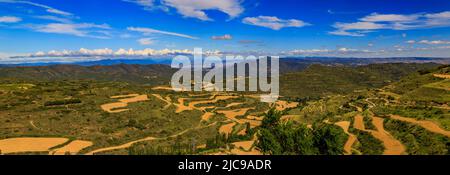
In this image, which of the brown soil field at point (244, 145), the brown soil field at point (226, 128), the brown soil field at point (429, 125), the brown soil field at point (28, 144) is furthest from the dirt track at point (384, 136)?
the brown soil field at point (28, 144)

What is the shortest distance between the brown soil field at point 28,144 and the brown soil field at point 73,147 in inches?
116

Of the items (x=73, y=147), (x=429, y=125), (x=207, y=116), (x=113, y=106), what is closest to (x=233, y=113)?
(x=207, y=116)

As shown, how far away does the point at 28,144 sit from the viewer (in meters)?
90.1

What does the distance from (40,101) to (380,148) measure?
379 feet

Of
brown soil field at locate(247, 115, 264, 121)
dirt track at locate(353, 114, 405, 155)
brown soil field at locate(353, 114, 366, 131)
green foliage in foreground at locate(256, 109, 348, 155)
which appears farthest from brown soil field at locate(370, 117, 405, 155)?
brown soil field at locate(247, 115, 264, 121)

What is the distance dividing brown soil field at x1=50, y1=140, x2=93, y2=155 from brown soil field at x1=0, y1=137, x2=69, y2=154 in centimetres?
295

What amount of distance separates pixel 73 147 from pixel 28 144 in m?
11.5

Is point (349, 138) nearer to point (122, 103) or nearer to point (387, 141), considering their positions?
point (387, 141)

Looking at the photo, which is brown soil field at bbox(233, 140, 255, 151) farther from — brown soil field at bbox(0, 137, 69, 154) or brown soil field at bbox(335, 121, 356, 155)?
brown soil field at bbox(0, 137, 69, 154)

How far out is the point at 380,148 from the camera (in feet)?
243
